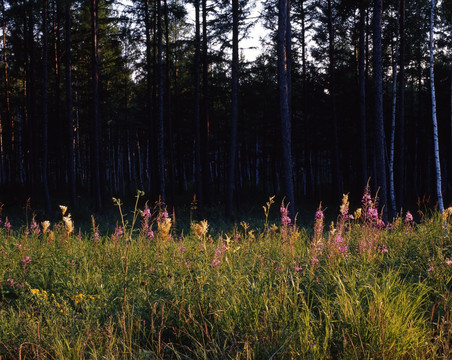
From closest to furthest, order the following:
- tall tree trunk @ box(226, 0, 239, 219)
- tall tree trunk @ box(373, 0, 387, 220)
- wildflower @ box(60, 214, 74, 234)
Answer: wildflower @ box(60, 214, 74, 234) → tall tree trunk @ box(373, 0, 387, 220) → tall tree trunk @ box(226, 0, 239, 219)

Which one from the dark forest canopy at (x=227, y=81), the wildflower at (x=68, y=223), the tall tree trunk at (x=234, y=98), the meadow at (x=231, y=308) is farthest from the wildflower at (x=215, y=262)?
the tall tree trunk at (x=234, y=98)

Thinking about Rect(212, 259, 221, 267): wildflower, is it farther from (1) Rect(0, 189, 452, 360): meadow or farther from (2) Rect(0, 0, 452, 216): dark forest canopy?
(2) Rect(0, 0, 452, 216): dark forest canopy

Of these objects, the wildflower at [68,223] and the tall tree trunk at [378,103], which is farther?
the tall tree trunk at [378,103]

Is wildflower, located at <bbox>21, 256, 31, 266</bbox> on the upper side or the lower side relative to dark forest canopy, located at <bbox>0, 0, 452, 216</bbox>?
lower

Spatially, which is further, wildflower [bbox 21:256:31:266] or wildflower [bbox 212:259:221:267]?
wildflower [bbox 21:256:31:266]

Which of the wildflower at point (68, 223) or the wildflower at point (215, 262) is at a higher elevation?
the wildflower at point (68, 223)

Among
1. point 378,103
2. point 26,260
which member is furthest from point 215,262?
point 378,103

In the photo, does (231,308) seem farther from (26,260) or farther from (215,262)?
(26,260)

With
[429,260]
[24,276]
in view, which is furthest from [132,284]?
[429,260]

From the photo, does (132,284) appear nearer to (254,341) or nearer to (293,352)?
(254,341)

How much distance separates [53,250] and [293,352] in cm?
485

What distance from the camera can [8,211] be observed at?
56.9 ft

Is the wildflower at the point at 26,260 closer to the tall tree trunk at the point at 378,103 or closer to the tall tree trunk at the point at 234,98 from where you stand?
the tall tree trunk at the point at 378,103

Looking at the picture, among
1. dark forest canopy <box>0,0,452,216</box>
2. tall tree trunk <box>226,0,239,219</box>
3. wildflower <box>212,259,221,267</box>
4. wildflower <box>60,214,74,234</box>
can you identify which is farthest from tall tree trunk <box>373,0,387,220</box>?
wildflower <box>60,214,74,234</box>
